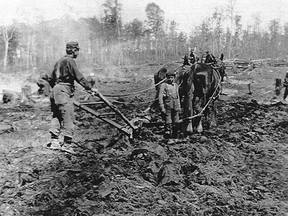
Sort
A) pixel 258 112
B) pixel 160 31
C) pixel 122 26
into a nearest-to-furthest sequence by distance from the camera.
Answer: pixel 258 112, pixel 122 26, pixel 160 31

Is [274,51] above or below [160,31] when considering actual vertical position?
below

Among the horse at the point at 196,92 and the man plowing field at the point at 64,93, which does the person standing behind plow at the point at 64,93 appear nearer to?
the man plowing field at the point at 64,93

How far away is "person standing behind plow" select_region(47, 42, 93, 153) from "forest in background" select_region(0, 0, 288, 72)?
124 ft

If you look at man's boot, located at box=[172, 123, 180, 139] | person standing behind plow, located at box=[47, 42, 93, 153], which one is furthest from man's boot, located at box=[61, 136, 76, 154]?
man's boot, located at box=[172, 123, 180, 139]

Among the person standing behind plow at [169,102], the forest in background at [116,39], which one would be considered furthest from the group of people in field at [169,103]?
the forest in background at [116,39]

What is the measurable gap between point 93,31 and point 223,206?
50.0 meters

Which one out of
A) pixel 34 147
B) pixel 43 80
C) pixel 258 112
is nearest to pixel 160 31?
pixel 43 80

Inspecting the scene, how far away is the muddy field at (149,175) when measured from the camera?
394 centimetres

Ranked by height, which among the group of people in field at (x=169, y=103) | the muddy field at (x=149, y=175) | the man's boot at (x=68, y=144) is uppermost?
the group of people in field at (x=169, y=103)

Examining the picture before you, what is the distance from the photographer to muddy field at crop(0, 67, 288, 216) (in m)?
3.94

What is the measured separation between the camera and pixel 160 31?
61.9 meters

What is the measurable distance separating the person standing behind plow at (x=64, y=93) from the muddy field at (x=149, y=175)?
1.18ft

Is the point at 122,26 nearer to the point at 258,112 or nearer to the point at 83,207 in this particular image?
the point at 258,112

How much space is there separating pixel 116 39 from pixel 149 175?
48.7m
